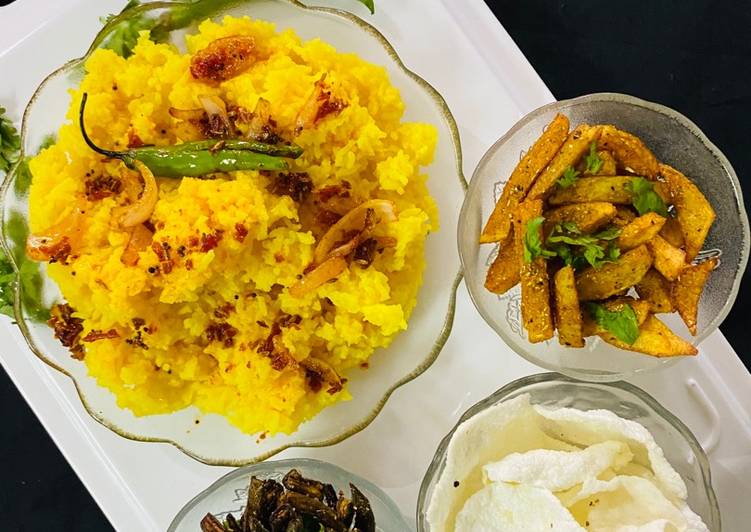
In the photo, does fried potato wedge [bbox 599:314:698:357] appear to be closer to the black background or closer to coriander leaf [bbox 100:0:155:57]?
the black background

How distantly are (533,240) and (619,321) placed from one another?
28cm

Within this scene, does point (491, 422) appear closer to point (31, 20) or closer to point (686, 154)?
point (686, 154)

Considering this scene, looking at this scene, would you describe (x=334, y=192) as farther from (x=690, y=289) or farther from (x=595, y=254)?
(x=690, y=289)

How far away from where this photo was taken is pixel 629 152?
1.86 m

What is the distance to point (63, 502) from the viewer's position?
102 inches

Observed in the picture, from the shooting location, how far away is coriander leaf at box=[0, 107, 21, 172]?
2248 mm

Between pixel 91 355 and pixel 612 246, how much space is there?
1.26m

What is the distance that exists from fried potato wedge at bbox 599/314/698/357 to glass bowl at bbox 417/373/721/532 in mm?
170

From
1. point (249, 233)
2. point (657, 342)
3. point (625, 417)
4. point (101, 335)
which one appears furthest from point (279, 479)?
point (657, 342)

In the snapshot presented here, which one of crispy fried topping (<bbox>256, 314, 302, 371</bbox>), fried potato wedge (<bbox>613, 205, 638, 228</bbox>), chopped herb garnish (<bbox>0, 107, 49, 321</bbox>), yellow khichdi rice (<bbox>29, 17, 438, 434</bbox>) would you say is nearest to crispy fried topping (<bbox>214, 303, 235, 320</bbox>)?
yellow khichdi rice (<bbox>29, 17, 438, 434</bbox>)

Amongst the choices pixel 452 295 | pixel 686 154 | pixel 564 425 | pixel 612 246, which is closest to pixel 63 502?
pixel 452 295

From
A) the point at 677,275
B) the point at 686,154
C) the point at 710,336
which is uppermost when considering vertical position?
the point at 686,154

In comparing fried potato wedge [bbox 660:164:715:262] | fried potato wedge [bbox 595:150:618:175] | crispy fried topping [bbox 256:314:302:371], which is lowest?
fried potato wedge [bbox 660:164:715:262]

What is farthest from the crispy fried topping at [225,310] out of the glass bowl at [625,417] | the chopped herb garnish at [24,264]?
the glass bowl at [625,417]
